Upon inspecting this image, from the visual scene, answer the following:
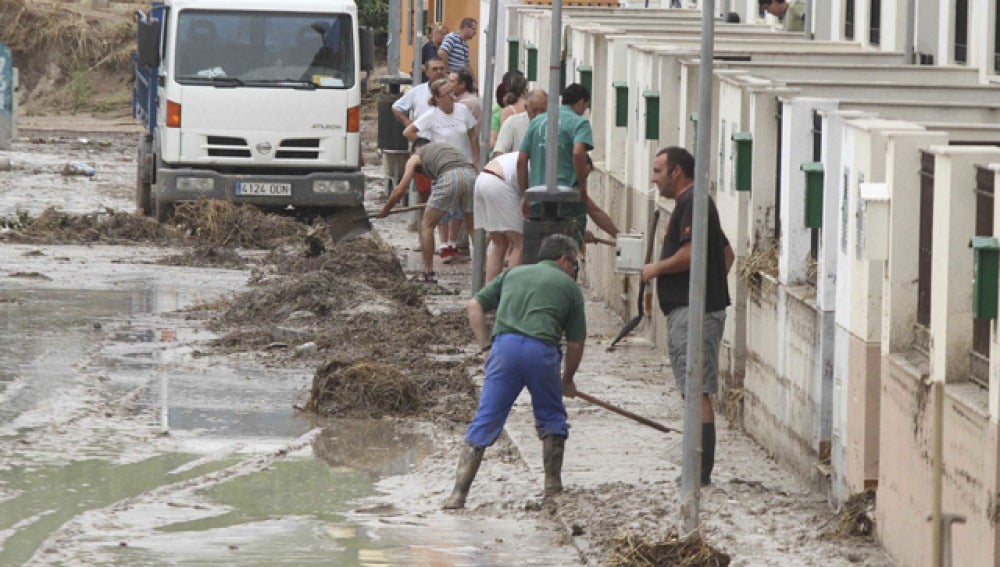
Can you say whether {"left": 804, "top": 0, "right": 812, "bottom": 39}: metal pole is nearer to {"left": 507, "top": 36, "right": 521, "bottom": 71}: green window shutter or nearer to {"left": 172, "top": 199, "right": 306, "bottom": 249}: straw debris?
{"left": 507, "top": 36, "right": 521, "bottom": 71}: green window shutter

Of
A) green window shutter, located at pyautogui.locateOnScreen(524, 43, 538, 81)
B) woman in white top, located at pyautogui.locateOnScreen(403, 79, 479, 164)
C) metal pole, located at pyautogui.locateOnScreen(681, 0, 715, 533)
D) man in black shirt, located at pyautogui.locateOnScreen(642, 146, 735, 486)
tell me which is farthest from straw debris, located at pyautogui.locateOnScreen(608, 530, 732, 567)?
green window shutter, located at pyautogui.locateOnScreen(524, 43, 538, 81)

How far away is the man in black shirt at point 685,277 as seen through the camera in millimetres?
10773

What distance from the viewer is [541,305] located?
10.3m

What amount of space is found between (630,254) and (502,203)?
458cm

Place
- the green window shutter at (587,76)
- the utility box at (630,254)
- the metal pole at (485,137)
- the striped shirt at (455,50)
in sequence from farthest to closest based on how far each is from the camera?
the striped shirt at (455,50) → the green window shutter at (587,76) → the metal pole at (485,137) → the utility box at (630,254)

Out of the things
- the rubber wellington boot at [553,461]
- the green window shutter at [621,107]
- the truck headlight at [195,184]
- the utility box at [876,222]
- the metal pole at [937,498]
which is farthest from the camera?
the truck headlight at [195,184]

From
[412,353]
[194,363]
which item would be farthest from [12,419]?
[412,353]

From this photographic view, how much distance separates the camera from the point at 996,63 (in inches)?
679

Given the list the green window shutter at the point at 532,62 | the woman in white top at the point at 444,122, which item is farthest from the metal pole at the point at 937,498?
the green window shutter at the point at 532,62

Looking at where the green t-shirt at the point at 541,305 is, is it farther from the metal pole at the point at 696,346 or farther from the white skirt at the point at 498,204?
the white skirt at the point at 498,204

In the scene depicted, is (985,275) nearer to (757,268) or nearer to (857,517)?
(857,517)

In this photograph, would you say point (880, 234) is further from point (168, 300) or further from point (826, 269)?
point (168, 300)

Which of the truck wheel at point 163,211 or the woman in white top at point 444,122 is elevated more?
the woman in white top at point 444,122

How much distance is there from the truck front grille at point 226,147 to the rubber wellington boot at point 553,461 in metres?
13.0
